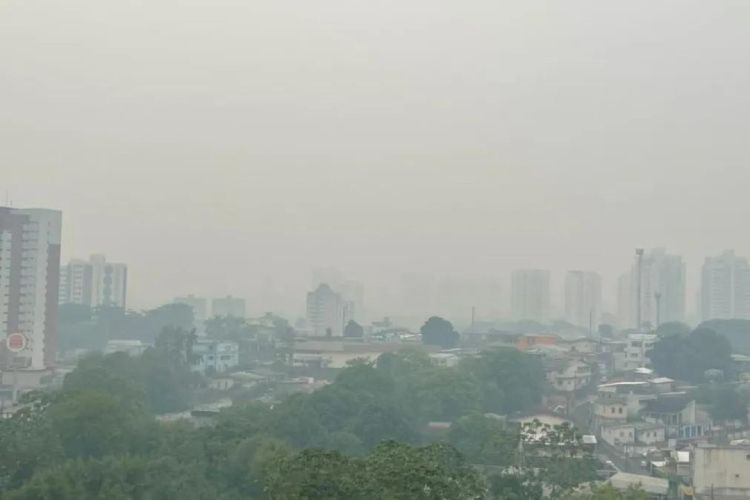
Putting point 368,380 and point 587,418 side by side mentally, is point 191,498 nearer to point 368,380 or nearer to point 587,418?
point 368,380

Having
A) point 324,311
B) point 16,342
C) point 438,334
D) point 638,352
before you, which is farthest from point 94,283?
point 638,352

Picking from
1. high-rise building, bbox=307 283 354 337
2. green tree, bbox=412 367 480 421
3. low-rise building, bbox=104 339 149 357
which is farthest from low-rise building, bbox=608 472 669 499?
high-rise building, bbox=307 283 354 337

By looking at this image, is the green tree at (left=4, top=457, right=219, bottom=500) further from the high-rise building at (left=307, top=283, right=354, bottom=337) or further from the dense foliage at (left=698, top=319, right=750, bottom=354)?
the high-rise building at (left=307, top=283, right=354, bottom=337)

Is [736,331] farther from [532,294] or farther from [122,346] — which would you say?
[122,346]

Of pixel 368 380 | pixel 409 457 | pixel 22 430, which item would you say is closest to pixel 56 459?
pixel 22 430

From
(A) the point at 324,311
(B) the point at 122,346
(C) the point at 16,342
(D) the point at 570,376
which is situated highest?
(A) the point at 324,311
